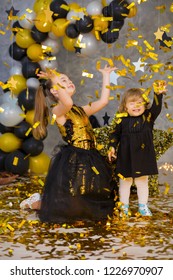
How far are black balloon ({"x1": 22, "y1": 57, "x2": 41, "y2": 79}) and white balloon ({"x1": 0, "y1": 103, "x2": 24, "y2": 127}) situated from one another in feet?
1.27

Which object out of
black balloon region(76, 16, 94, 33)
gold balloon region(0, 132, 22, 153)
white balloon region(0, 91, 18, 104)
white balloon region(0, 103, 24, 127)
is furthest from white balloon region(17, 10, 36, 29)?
gold balloon region(0, 132, 22, 153)

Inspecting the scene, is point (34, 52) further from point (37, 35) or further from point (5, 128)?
point (5, 128)

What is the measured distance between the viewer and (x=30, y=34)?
5.34 m

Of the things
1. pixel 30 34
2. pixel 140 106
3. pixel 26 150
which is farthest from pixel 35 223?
pixel 30 34

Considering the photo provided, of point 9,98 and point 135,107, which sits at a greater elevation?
point 9,98

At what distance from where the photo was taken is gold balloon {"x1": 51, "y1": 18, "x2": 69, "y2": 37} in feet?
17.2

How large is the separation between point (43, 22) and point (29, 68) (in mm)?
528

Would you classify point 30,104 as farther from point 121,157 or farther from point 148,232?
point 148,232

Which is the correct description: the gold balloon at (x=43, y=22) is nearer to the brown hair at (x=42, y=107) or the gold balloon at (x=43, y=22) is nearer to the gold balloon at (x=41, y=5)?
the gold balloon at (x=41, y=5)

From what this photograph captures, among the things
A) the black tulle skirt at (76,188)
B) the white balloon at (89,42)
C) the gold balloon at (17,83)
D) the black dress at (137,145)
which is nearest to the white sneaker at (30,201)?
the black tulle skirt at (76,188)

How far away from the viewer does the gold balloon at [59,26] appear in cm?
523

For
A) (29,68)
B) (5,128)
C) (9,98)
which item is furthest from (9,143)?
(29,68)

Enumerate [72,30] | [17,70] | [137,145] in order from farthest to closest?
1. [17,70]
2. [72,30]
3. [137,145]

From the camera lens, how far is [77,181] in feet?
11.1
